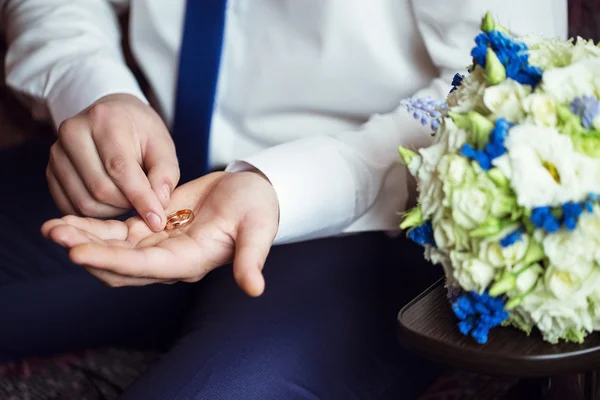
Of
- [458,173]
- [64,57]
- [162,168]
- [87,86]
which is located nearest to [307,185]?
[162,168]

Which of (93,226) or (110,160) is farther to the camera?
(110,160)

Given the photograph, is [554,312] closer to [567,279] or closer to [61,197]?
[567,279]

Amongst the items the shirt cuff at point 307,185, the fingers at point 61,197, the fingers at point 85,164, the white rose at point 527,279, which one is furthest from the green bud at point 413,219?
the fingers at point 61,197

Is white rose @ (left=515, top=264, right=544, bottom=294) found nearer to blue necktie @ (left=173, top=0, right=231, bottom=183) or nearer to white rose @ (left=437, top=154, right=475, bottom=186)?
white rose @ (left=437, top=154, right=475, bottom=186)

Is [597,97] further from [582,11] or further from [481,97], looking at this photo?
[582,11]

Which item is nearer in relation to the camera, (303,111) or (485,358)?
(485,358)

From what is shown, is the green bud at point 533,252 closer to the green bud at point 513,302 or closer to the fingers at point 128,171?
the green bud at point 513,302

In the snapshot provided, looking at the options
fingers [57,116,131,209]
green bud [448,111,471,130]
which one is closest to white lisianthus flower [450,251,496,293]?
green bud [448,111,471,130]

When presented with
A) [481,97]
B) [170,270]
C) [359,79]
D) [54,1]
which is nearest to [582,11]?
[359,79]
